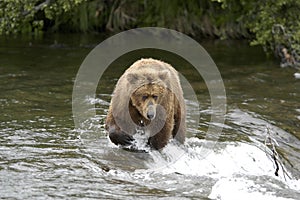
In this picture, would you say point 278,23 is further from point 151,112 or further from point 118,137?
point 151,112

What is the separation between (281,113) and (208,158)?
2.94 meters

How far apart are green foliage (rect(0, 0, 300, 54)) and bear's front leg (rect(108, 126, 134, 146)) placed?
6.19 meters

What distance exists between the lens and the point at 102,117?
8977 millimetres

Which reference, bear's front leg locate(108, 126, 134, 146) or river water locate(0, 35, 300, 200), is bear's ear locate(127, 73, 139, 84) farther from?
river water locate(0, 35, 300, 200)

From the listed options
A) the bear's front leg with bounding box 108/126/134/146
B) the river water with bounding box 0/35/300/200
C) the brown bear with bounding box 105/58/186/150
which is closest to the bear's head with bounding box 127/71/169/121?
the brown bear with bounding box 105/58/186/150

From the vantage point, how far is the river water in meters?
5.88

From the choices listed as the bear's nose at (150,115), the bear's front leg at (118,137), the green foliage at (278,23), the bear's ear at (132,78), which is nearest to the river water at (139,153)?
the bear's front leg at (118,137)

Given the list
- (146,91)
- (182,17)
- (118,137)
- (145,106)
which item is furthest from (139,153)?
(182,17)

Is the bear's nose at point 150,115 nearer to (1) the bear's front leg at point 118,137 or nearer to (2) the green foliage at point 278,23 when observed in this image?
(1) the bear's front leg at point 118,137

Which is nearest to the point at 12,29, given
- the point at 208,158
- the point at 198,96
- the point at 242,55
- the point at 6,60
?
the point at 6,60

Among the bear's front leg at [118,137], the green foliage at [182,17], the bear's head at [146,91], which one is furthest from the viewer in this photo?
the green foliage at [182,17]

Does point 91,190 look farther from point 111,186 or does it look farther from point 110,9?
point 110,9

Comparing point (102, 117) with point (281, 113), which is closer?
point (102, 117)

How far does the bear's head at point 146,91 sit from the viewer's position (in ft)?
22.7
